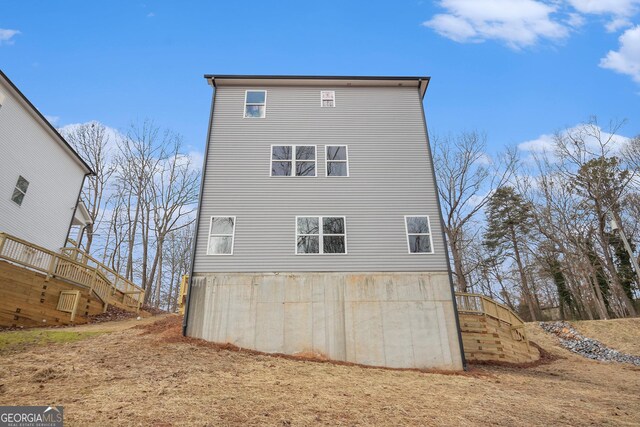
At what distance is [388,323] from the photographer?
35.5ft

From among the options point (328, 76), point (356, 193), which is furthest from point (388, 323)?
point (328, 76)

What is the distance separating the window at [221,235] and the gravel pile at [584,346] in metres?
19.4

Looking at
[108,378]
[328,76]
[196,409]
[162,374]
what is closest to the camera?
[196,409]

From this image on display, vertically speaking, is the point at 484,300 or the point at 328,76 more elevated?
the point at 328,76

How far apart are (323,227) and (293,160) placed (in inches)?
115

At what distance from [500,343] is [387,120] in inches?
414

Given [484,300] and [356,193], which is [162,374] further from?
[484,300]

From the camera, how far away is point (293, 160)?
12.9m

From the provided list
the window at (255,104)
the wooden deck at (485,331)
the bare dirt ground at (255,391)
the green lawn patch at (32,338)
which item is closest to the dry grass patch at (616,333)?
the wooden deck at (485,331)

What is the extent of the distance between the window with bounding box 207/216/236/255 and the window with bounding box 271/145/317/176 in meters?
2.44

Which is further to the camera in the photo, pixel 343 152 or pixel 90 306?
pixel 90 306

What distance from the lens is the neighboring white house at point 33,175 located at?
14391 mm

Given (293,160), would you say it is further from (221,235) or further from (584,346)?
(584,346)

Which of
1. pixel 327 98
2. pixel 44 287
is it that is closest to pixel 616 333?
pixel 327 98
